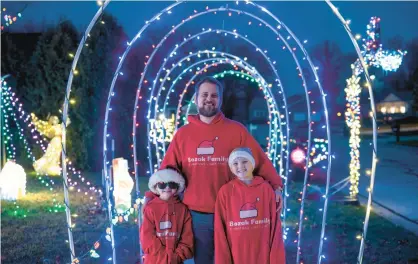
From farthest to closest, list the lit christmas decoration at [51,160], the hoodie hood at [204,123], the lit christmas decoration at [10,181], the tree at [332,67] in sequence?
the tree at [332,67], the lit christmas decoration at [51,160], the lit christmas decoration at [10,181], the hoodie hood at [204,123]

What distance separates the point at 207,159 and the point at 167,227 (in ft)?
1.73

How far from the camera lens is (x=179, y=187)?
141 inches

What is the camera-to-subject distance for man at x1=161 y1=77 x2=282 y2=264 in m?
3.56

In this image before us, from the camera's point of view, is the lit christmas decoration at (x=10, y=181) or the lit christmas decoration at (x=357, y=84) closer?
the lit christmas decoration at (x=357, y=84)

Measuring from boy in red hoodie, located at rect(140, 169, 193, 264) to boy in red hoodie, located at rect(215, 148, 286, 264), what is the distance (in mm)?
260

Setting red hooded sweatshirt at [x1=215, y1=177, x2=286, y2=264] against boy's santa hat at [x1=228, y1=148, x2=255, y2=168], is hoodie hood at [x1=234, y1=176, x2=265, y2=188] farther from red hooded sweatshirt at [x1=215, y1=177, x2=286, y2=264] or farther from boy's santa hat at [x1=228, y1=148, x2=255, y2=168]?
boy's santa hat at [x1=228, y1=148, x2=255, y2=168]

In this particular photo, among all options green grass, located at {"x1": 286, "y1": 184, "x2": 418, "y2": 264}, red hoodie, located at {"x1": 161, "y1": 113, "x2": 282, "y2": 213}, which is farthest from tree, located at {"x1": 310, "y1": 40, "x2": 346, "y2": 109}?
red hoodie, located at {"x1": 161, "y1": 113, "x2": 282, "y2": 213}

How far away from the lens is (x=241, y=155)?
3.39m

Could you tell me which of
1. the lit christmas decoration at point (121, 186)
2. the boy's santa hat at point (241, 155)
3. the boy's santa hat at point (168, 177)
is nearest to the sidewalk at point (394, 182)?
the lit christmas decoration at point (121, 186)

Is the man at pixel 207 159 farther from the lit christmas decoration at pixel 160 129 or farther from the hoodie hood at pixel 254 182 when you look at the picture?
the lit christmas decoration at pixel 160 129

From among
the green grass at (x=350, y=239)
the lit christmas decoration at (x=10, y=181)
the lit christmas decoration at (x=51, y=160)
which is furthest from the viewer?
the lit christmas decoration at (x=51, y=160)

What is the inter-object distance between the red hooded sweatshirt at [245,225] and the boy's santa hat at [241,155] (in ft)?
0.44

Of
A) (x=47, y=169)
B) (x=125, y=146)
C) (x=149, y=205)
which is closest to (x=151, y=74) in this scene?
(x=125, y=146)

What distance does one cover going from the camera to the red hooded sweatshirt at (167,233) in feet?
11.7
